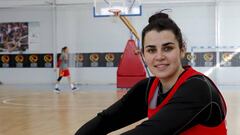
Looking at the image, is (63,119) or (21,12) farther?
(21,12)

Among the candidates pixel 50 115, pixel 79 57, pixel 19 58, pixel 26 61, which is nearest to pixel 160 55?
pixel 50 115

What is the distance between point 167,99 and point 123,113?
37 centimetres

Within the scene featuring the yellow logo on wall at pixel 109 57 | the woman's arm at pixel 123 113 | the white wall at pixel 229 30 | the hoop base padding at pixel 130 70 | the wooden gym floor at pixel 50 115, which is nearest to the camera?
the woman's arm at pixel 123 113

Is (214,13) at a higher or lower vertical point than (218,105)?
higher

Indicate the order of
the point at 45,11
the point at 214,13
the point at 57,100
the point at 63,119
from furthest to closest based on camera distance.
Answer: the point at 45,11 < the point at 214,13 < the point at 57,100 < the point at 63,119

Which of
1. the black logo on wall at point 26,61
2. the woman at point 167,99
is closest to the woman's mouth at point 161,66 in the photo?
the woman at point 167,99

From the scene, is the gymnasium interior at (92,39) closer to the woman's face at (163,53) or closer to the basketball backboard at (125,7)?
the basketball backboard at (125,7)

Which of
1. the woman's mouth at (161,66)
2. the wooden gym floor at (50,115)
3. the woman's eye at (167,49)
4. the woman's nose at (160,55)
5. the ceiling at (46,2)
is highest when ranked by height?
the ceiling at (46,2)

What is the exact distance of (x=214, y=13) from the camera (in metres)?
15.9

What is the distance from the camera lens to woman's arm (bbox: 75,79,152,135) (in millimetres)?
1659

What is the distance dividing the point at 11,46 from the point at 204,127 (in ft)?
56.6

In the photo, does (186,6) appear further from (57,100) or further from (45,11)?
(57,100)

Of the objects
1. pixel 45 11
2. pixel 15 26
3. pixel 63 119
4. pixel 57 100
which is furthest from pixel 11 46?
pixel 63 119

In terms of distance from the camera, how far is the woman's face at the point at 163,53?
4.56ft
